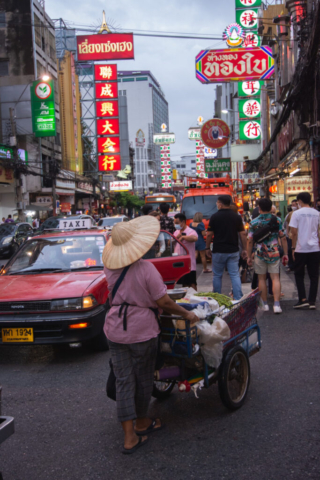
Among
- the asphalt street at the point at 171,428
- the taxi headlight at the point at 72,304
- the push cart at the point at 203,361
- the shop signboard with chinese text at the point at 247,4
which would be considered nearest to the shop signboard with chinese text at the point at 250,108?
the shop signboard with chinese text at the point at 247,4

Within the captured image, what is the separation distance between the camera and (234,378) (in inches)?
165

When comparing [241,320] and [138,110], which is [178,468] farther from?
[138,110]

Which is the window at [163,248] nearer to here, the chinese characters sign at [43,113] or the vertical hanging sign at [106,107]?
the chinese characters sign at [43,113]

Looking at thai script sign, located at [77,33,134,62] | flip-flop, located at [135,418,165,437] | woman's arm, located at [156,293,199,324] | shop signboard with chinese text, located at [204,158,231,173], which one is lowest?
flip-flop, located at [135,418,165,437]

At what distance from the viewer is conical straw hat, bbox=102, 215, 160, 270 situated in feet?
11.4

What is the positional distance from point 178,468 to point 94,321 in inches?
103

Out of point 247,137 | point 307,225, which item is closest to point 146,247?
point 307,225

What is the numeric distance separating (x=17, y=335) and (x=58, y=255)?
1.73m

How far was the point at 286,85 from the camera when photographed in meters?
19.1

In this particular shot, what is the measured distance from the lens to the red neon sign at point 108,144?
1638 inches

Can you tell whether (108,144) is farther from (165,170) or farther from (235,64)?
(165,170)

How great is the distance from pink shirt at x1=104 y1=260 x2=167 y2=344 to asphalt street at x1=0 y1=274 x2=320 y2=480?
2.82 feet

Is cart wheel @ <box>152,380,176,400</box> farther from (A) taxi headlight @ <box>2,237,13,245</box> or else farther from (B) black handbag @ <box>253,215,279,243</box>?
(A) taxi headlight @ <box>2,237,13,245</box>

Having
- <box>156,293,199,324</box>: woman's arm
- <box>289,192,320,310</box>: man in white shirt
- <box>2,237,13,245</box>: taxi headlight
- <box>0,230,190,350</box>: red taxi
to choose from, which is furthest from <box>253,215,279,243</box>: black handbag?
<box>2,237,13,245</box>: taxi headlight
